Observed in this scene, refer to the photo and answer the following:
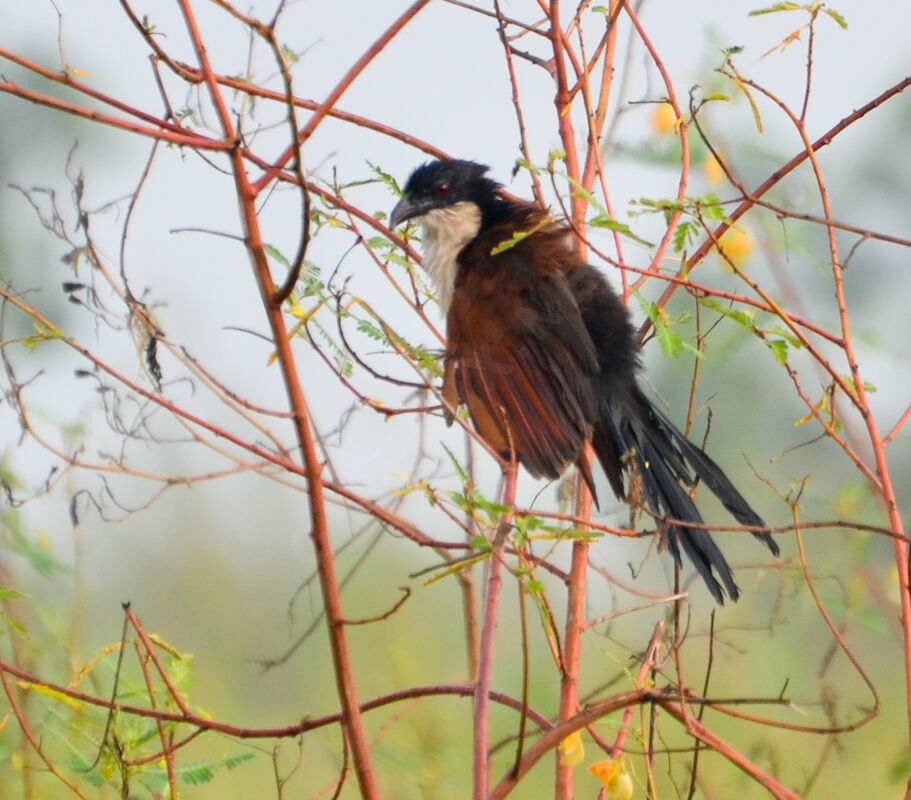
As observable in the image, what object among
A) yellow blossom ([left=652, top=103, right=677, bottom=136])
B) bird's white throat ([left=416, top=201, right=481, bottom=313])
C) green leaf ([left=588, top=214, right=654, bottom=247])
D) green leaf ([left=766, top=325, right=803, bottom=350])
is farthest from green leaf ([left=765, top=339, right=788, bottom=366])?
bird's white throat ([left=416, top=201, right=481, bottom=313])

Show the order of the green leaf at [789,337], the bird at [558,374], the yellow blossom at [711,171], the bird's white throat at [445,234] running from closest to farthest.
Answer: the green leaf at [789,337] < the bird at [558,374] < the yellow blossom at [711,171] < the bird's white throat at [445,234]

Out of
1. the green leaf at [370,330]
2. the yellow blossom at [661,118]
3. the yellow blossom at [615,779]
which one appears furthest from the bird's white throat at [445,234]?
the yellow blossom at [615,779]

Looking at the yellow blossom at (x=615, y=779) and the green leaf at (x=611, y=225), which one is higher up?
the green leaf at (x=611, y=225)

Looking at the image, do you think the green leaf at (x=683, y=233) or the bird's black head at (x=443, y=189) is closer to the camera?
the green leaf at (x=683, y=233)

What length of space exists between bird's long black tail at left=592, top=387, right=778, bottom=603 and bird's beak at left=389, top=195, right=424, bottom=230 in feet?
1.54

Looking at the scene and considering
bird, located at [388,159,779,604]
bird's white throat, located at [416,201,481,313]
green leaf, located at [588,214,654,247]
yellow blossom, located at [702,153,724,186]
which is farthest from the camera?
bird's white throat, located at [416,201,481,313]

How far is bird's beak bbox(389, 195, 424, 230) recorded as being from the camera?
165 cm

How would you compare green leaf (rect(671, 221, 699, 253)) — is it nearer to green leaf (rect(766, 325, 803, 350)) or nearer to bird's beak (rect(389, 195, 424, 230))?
green leaf (rect(766, 325, 803, 350))

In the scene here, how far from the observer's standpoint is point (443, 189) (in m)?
1.70

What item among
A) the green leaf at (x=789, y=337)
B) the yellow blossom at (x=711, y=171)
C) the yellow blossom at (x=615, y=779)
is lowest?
the yellow blossom at (x=615, y=779)

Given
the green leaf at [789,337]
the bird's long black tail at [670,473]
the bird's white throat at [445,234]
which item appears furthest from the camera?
the bird's white throat at [445,234]

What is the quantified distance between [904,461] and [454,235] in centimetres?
85

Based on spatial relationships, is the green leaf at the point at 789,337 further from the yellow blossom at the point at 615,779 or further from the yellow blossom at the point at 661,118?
the yellow blossom at the point at 661,118

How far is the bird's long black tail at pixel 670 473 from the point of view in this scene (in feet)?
3.58
